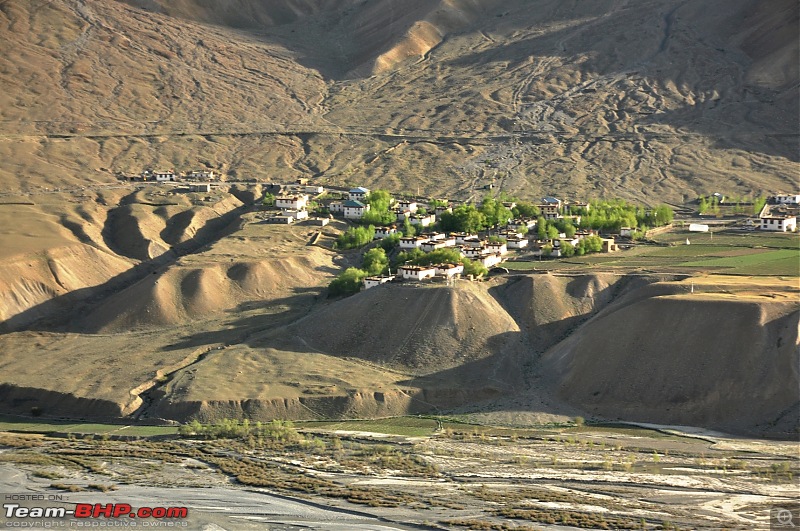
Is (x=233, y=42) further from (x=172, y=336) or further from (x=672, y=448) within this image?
(x=672, y=448)

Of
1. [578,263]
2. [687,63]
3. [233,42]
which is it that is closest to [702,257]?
[578,263]

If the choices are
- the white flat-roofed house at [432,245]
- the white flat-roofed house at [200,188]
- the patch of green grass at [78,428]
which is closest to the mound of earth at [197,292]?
the white flat-roofed house at [432,245]

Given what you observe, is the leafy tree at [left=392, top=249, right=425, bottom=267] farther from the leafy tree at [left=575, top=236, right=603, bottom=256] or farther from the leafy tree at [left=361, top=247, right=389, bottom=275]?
the leafy tree at [left=575, top=236, right=603, bottom=256]

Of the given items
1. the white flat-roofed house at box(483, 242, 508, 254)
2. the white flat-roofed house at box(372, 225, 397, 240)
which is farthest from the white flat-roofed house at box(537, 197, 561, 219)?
the white flat-roofed house at box(483, 242, 508, 254)

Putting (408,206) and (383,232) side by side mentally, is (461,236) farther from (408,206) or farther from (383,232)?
(408,206)

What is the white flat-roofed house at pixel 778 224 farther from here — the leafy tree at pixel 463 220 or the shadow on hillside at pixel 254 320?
the shadow on hillside at pixel 254 320

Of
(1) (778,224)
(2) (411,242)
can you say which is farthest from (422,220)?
(1) (778,224)
